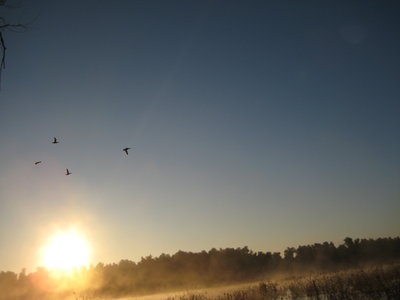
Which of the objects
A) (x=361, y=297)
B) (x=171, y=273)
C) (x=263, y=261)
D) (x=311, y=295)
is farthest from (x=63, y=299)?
(x=361, y=297)

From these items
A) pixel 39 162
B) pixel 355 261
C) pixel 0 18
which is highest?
pixel 39 162

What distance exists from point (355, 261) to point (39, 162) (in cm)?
8823

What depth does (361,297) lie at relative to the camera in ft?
67.5

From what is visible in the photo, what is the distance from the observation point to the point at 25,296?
8669 centimetres

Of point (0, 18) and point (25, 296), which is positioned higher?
point (0, 18)

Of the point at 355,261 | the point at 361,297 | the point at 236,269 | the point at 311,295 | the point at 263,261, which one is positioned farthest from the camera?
the point at 263,261

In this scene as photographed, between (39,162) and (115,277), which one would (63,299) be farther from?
(39,162)

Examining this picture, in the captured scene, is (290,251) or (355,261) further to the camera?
(290,251)

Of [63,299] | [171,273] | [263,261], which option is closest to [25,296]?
[63,299]

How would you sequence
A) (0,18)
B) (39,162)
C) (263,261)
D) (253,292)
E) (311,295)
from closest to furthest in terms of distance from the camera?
(0,18), (39,162), (311,295), (253,292), (263,261)

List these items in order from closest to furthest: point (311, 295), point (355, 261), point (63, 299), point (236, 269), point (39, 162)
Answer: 1. point (39, 162)
2. point (311, 295)
3. point (63, 299)
4. point (355, 261)
5. point (236, 269)

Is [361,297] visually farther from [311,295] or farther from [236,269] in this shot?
[236,269]

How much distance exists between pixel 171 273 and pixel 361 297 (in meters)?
78.6

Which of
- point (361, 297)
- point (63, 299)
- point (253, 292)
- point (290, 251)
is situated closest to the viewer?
point (361, 297)
